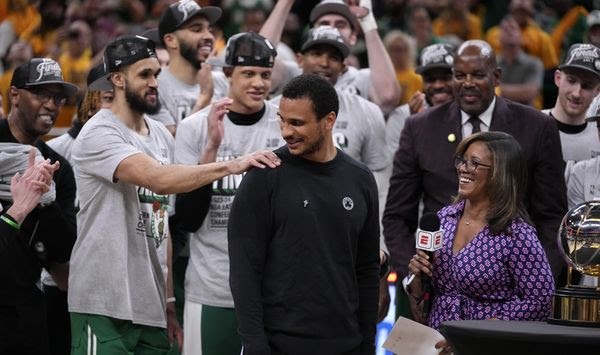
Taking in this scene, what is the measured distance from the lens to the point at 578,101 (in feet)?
24.7

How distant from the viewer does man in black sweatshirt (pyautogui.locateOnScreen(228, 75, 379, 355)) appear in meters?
5.19

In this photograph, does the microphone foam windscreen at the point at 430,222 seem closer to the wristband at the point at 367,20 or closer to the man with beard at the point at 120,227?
the man with beard at the point at 120,227

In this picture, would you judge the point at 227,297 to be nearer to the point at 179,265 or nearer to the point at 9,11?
the point at 179,265

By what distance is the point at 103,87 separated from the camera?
665 cm

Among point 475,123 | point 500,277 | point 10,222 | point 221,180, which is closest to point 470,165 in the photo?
point 500,277

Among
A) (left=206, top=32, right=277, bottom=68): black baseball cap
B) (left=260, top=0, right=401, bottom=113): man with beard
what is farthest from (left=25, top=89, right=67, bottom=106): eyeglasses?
(left=260, top=0, right=401, bottom=113): man with beard

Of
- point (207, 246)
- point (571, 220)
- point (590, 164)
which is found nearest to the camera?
point (571, 220)

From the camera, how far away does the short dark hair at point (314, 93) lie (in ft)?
17.4

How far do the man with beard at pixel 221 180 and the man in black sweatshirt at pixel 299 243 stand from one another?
1212 millimetres

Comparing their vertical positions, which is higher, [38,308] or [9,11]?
[9,11]

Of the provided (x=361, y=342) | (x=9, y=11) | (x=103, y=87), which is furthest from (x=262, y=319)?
(x=9, y=11)

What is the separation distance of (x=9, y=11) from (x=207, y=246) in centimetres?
897

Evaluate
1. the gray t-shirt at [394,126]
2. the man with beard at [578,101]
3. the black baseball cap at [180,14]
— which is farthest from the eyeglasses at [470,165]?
the black baseball cap at [180,14]

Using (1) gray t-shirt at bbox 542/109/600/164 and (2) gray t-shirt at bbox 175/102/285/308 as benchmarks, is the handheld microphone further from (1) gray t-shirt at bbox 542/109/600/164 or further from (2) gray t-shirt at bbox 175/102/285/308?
(1) gray t-shirt at bbox 542/109/600/164
